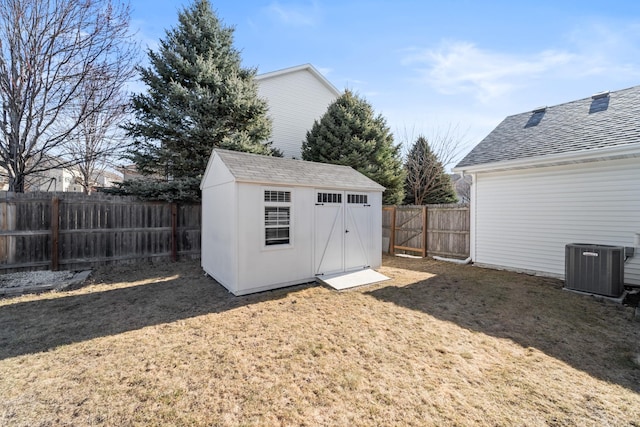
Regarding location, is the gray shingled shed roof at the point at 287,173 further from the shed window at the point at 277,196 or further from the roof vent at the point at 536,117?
the roof vent at the point at 536,117

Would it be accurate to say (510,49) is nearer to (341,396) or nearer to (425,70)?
(425,70)

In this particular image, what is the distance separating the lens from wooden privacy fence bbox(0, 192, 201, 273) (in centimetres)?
641

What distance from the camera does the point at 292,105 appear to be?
13891 millimetres

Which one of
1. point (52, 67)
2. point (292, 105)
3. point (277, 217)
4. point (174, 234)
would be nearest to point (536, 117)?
point (277, 217)

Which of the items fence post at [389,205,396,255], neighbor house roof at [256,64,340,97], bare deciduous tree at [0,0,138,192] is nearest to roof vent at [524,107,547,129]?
fence post at [389,205,396,255]

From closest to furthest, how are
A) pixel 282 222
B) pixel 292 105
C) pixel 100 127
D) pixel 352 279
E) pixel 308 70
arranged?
pixel 282 222 < pixel 352 279 < pixel 100 127 < pixel 292 105 < pixel 308 70

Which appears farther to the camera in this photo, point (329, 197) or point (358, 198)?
A: point (358, 198)

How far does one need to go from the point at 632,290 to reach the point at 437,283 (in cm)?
390

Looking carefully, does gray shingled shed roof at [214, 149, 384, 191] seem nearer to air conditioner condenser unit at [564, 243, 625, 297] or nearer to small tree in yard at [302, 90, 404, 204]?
air conditioner condenser unit at [564, 243, 625, 297]

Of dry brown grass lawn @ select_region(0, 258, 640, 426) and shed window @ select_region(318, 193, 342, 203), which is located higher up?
shed window @ select_region(318, 193, 342, 203)

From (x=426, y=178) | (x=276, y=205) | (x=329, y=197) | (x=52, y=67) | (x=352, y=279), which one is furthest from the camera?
(x=426, y=178)

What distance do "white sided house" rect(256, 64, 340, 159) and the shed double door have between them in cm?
733

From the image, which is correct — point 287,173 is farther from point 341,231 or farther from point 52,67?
point 52,67

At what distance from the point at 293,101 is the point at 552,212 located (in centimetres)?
1166
